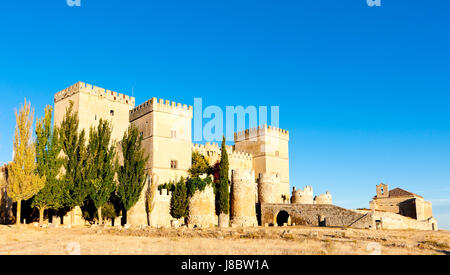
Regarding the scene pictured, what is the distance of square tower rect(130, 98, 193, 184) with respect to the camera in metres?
36.4

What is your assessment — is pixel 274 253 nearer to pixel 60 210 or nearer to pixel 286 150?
pixel 60 210

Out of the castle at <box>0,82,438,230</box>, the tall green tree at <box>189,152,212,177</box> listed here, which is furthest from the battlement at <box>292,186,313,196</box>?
the tall green tree at <box>189,152,212,177</box>

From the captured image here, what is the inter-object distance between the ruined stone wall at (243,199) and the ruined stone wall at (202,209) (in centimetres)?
216

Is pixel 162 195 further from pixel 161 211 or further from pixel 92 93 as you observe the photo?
pixel 92 93

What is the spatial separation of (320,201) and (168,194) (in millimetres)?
17593

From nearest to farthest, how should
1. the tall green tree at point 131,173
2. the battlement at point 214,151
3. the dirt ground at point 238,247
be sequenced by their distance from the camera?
the dirt ground at point 238,247 < the tall green tree at point 131,173 < the battlement at point 214,151

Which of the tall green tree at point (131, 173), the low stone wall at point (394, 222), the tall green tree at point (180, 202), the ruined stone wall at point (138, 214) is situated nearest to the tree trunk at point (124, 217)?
the tall green tree at point (131, 173)

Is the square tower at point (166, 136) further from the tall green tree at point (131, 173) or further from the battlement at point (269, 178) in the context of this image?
the battlement at point (269, 178)

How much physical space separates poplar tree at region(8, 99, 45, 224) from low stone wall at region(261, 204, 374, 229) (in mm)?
18762

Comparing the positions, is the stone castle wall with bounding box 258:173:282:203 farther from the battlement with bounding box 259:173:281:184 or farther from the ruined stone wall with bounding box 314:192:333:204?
the ruined stone wall with bounding box 314:192:333:204

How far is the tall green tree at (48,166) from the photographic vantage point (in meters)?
30.5

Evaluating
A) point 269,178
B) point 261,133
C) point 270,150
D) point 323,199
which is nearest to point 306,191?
point 323,199

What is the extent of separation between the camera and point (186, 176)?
37750 mm
